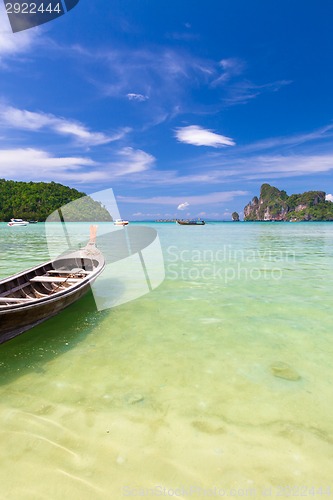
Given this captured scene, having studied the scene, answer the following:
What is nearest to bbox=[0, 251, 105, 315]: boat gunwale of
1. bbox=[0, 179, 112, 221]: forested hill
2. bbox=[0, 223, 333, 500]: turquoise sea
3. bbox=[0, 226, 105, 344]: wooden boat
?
bbox=[0, 226, 105, 344]: wooden boat

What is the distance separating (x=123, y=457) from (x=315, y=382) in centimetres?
339

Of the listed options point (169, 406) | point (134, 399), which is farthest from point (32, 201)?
point (169, 406)

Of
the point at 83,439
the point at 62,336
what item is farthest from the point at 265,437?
the point at 62,336

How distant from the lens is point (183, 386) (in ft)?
15.0

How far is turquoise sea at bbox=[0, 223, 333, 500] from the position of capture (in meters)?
2.94

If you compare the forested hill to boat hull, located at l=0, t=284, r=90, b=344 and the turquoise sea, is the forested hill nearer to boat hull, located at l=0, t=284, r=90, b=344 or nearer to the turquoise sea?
boat hull, located at l=0, t=284, r=90, b=344

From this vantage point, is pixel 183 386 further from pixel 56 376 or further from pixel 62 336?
pixel 62 336

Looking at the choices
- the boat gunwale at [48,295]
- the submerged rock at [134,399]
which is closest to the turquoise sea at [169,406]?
the submerged rock at [134,399]

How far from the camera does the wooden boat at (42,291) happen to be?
5.11 metres

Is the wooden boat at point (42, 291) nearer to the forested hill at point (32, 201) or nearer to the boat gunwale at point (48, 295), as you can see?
the boat gunwale at point (48, 295)

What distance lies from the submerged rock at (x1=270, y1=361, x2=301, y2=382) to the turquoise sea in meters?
0.02

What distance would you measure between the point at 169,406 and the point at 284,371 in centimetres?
233

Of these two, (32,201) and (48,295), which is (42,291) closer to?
(48,295)

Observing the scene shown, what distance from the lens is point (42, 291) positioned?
8.38 meters
